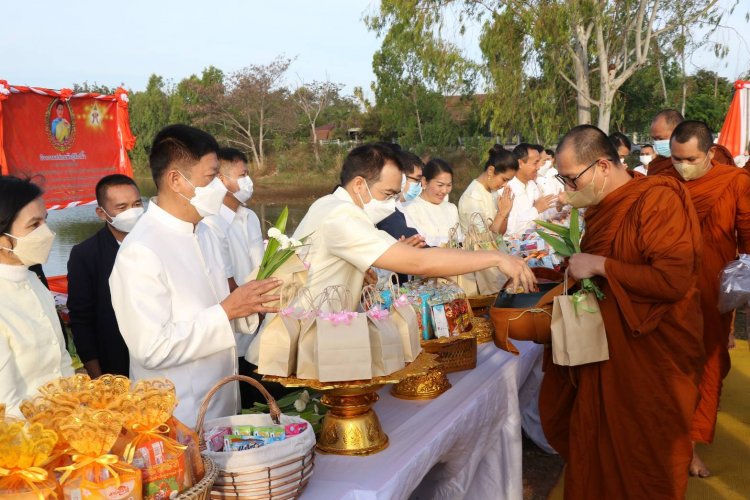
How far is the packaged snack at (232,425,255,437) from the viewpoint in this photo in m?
1.85

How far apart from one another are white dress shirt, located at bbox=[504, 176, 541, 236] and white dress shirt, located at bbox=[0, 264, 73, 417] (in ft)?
15.3

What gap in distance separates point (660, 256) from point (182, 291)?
180 centimetres

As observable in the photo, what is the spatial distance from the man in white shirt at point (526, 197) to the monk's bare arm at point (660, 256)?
313 cm

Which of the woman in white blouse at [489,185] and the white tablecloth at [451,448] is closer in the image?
the white tablecloth at [451,448]

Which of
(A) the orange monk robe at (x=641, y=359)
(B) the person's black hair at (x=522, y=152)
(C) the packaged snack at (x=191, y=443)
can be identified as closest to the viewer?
(C) the packaged snack at (x=191, y=443)

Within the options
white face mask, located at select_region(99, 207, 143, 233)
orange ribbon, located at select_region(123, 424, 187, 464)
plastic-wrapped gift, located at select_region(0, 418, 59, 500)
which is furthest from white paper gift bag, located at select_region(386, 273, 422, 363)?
white face mask, located at select_region(99, 207, 143, 233)

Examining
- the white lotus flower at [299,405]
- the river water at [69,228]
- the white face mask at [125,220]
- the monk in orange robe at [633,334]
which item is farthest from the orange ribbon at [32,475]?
the river water at [69,228]

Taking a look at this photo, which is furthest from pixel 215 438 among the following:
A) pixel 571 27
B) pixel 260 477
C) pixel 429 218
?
pixel 571 27

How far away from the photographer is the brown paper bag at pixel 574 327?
274 centimetres

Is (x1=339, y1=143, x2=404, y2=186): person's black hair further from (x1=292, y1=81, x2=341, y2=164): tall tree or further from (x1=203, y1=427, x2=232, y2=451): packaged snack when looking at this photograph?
(x1=292, y1=81, x2=341, y2=164): tall tree

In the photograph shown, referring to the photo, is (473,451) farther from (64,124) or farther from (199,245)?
(64,124)

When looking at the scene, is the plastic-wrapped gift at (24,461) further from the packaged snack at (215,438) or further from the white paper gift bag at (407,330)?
the white paper gift bag at (407,330)

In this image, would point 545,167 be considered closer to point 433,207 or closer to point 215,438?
point 433,207

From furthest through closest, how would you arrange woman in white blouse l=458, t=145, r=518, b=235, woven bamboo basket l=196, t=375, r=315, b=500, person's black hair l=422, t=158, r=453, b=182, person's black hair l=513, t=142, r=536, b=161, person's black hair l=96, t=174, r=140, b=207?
1. person's black hair l=513, t=142, r=536, b=161
2. woman in white blouse l=458, t=145, r=518, b=235
3. person's black hair l=422, t=158, r=453, b=182
4. person's black hair l=96, t=174, r=140, b=207
5. woven bamboo basket l=196, t=375, r=315, b=500
